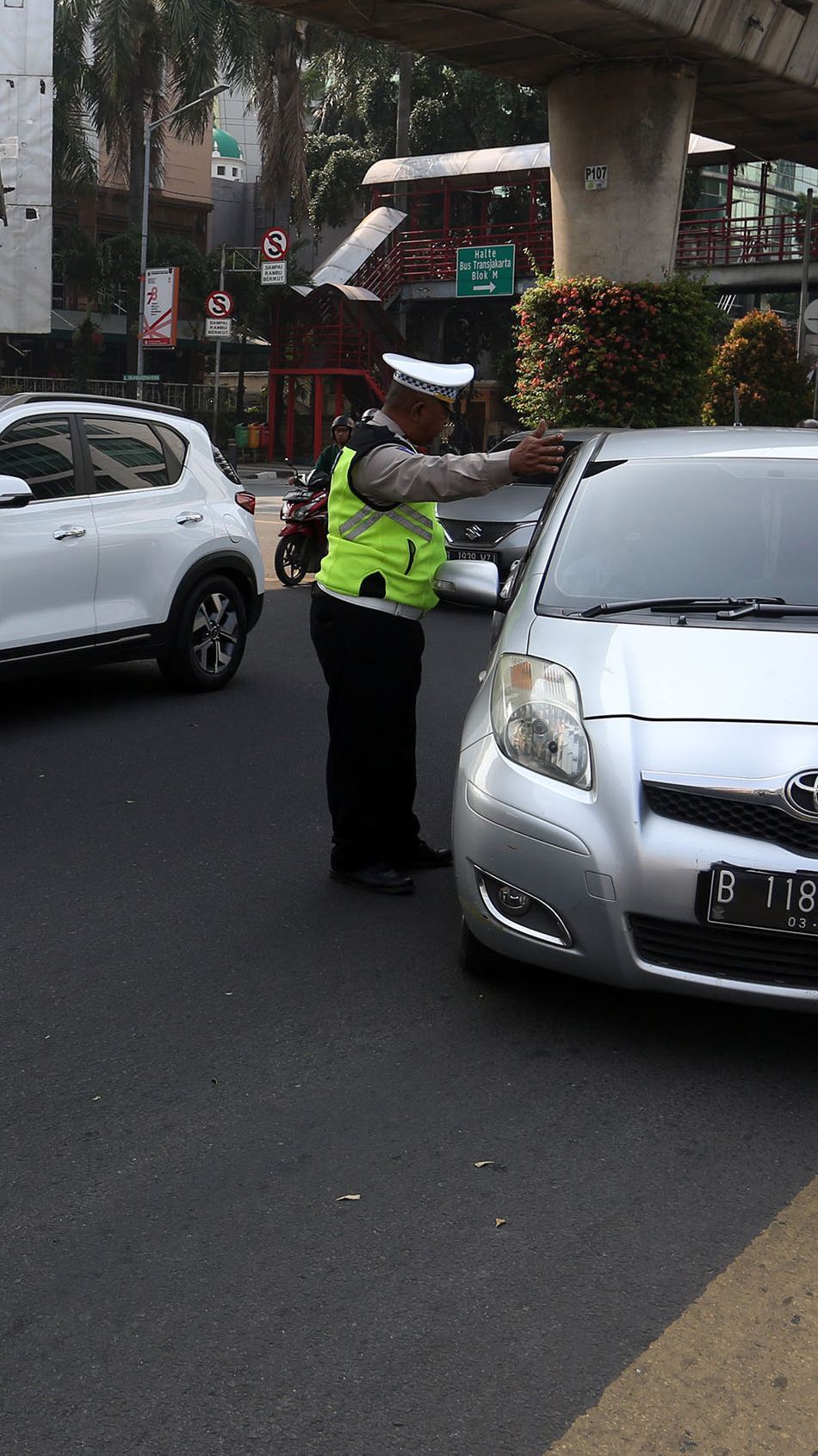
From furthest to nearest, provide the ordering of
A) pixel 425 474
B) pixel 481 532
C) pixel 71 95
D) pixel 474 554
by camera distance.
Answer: pixel 71 95
pixel 481 532
pixel 474 554
pixel 425 474

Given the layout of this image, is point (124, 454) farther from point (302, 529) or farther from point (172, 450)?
point (302, 529)

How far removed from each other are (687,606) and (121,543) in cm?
453

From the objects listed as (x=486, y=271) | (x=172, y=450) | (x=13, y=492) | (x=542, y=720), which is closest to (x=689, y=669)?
(x=542, y=720)

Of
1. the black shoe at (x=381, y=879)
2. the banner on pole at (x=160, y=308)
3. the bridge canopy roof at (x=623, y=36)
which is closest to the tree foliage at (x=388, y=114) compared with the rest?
the banner on pole at (x=160, y=308)

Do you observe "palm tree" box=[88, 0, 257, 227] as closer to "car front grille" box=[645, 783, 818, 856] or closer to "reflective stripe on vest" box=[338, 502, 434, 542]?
"reflective stripe on vest" box=[338, 502, 434, 542]

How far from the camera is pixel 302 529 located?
15.0 m

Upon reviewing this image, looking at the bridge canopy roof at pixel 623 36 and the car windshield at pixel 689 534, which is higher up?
the bridge canopy roof at pixel 623 36

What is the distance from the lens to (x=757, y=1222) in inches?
129

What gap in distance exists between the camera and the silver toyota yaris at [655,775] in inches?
151

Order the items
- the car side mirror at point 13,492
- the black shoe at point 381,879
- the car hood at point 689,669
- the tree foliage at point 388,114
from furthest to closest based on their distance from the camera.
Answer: the tree foliage at point 388,114 < the car side mirror at point 13,492 < the black shoe at point 381,879 < the car hood at point 689,669

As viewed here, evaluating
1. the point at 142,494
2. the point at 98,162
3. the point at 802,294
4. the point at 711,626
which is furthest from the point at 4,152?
the point at 98,162

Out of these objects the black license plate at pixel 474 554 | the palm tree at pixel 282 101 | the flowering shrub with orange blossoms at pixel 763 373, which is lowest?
the black license plate at pixel 474 554

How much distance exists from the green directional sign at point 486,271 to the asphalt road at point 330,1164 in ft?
120

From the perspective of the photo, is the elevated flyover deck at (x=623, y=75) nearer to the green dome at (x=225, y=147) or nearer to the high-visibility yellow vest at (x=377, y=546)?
the high-visibility yellow vest at (x=377, y=546)
